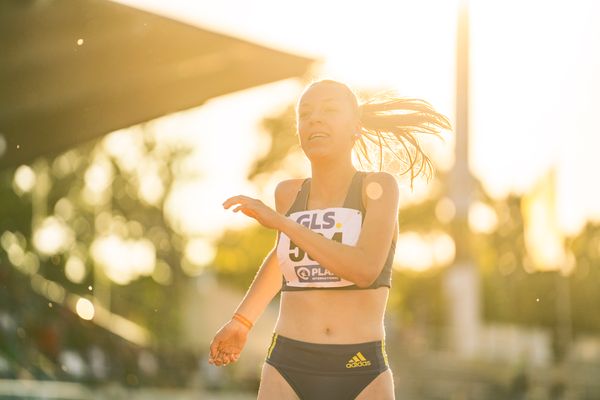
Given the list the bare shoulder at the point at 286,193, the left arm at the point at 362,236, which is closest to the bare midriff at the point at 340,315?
the left arm at the point at 362,236

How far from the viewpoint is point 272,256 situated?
5355mm

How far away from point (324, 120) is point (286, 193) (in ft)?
1.46

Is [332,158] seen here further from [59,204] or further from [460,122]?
[59,204]

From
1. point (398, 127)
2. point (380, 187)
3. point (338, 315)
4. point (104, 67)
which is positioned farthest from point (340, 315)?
point (104, 67)

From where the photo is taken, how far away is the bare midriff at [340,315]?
4895 millimetres

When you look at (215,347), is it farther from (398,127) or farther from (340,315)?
(398,127)

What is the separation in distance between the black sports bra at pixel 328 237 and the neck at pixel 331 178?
5 centimetres

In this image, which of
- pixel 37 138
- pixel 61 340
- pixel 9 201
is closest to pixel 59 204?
pixel 9 201

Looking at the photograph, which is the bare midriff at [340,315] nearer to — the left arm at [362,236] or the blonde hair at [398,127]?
the left arm at [362,236]

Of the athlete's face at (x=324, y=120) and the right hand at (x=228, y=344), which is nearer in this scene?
the athlete's face at (x=324, y=120)

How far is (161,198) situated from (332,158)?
80046 mm

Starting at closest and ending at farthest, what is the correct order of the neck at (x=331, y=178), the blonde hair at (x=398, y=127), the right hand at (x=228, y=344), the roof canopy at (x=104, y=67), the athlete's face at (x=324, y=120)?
the athlete's face at (x=324, y=120) < the neck at (x=331, y=178) < the right hand at (x=228, y=344) < the blonde hair at (x=398, y=127) < the roof canopy at (x=104, y=67)

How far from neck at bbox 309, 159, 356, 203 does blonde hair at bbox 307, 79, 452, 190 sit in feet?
0.85

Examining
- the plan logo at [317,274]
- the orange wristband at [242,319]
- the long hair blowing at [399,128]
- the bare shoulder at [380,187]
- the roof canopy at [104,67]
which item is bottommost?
the orange wristband at [242,319]
